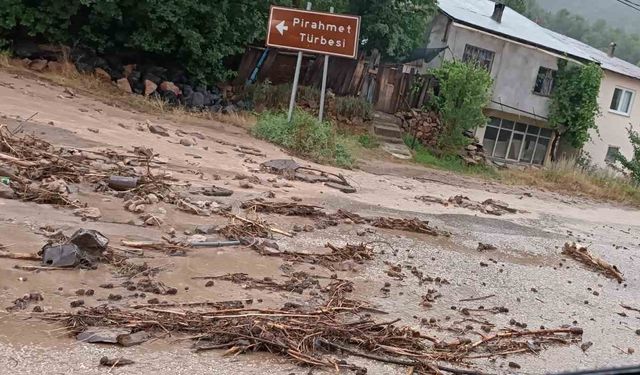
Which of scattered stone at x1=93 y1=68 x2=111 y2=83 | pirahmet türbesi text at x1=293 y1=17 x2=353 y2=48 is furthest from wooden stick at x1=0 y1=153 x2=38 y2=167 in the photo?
scattered stone at x1=93 y1=68 x2=111 y2=83

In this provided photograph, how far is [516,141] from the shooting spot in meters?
28.2

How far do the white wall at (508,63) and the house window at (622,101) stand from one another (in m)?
4.26

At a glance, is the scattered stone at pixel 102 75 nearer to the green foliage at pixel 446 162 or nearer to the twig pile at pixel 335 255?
the green foliage at pixel 446 162

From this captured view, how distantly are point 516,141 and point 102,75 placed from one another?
18.1 metres

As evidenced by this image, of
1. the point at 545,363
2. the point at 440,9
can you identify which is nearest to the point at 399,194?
the point at 545,363

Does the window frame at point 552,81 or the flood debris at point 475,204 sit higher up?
the window frame at point 552,81

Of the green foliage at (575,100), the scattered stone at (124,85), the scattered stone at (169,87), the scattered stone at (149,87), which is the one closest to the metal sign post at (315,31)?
the scattered stone at (169,87)

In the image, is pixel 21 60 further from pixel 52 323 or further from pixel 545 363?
pixel 545 363

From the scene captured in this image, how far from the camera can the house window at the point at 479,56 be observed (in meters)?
25.5

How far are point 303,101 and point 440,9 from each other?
27.7 feet

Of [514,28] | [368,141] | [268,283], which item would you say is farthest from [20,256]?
[514,28]

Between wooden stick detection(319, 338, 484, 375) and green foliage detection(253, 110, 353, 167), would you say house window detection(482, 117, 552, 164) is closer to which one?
green foliage detection(253, 110, 353, 167)

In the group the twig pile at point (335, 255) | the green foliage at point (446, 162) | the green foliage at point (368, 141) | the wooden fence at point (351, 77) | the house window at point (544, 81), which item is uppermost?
the house window at point (544, 81)

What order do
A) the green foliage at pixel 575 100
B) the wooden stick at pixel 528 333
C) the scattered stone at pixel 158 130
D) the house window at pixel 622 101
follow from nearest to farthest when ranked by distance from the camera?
1. the wooden stick at pixel 528 333
2. the scattered stone at pixel 158 130
3. the green foliage at pixel 575 100
4. the house window at pixel 622 101
